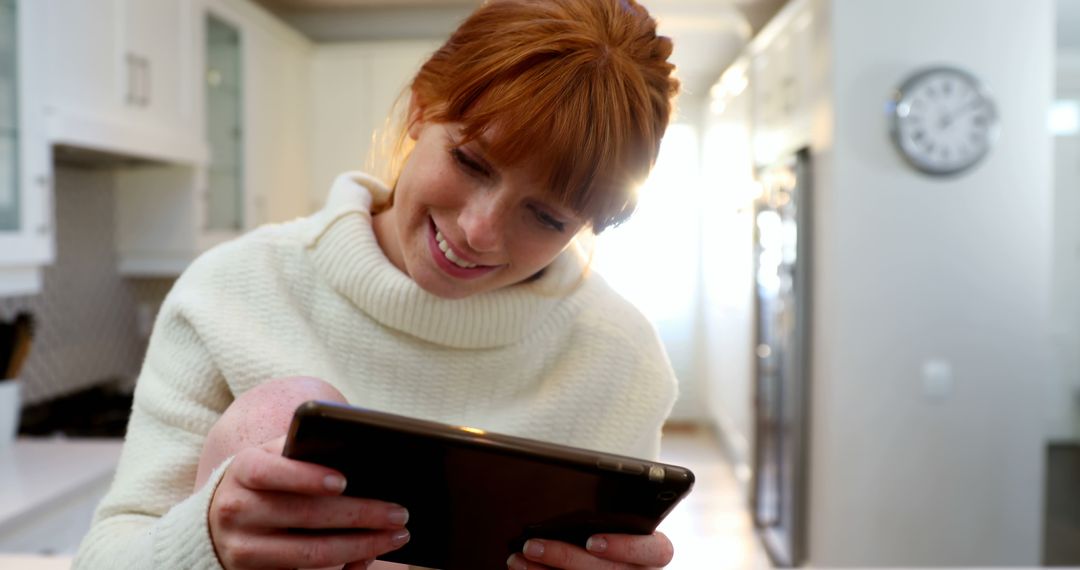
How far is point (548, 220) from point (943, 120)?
7.22 ft

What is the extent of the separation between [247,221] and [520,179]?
9.72ft

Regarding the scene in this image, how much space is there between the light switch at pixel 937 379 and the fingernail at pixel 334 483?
251cm

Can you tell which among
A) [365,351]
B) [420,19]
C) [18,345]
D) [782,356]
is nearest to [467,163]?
[365,351]

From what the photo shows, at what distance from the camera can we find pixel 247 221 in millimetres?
3473

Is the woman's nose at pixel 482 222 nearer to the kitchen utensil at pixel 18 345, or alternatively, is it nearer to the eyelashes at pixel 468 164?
the eyelashes at pixel 468 164

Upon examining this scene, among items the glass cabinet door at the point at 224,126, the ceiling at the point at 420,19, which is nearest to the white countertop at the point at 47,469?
the glass cabinet door at the point at 224,126

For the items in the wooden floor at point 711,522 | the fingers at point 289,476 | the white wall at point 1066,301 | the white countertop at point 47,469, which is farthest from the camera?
the white wall at point 1066,301

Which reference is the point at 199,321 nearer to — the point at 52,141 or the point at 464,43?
the point at 464,43

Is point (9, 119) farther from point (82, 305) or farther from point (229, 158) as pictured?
point (229, 158)

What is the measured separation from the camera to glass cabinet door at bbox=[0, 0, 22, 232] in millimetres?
1936

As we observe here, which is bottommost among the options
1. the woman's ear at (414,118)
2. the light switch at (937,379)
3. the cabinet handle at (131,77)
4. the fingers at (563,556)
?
the light switch at (937,379)

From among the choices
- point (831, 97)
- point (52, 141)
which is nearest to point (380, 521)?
point (52, 141)

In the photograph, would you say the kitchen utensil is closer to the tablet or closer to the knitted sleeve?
Answer: the knitted sleeve

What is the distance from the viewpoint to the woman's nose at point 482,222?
2.49 ft
